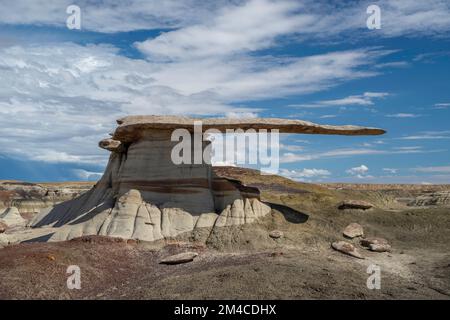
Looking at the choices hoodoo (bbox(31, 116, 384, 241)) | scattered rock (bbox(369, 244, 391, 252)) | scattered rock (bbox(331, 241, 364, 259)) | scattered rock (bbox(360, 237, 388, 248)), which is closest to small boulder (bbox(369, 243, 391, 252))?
scattered rock (bbox(369, 244, 391, 252))

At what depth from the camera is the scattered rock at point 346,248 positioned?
45.7 ft

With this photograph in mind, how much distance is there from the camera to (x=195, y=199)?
16.1 m

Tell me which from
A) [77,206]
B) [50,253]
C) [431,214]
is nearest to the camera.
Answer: [50,253]

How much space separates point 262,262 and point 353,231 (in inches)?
213

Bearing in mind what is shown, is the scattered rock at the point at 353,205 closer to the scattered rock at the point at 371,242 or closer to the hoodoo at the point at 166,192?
the scattered rock at the point at 371,242

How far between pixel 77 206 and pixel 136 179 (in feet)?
17.8

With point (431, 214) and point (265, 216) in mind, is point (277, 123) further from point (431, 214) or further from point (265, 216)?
point (431, 214)

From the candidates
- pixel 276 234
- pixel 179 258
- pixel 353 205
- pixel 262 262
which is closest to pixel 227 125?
pixel 276 234

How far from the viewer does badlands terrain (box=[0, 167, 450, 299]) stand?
32.7 ft

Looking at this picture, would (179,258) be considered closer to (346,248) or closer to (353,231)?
(346,248)

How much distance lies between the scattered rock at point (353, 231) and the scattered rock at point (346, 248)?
1.14 m
